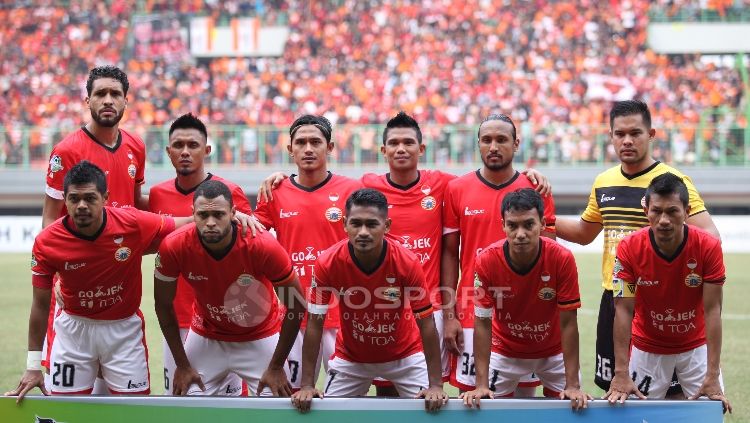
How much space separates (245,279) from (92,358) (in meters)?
0.94

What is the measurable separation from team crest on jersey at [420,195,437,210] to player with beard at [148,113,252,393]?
3.43 ft

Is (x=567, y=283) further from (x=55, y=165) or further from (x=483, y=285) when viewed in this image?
(x=55, y=165)

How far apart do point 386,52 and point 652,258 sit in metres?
21.4

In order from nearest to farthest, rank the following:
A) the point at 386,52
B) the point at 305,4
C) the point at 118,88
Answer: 1. the point at 118,88
2. the point at 386,52
3. the point at 305,4

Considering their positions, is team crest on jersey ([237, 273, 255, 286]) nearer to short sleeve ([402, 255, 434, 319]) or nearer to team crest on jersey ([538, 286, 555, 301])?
short sleeve ([402, 255, 434, 319])

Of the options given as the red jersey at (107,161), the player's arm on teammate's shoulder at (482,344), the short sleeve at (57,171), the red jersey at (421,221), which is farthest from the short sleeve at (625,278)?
the short sleeve at (57,171)

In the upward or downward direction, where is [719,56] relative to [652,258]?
upward

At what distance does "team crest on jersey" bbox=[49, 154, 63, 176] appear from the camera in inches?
204

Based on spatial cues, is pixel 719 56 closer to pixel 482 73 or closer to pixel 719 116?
pixel 719 116

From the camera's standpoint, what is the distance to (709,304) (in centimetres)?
451

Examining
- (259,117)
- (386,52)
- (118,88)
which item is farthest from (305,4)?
(118,88)

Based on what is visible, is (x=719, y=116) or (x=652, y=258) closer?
(x=652, y=258)

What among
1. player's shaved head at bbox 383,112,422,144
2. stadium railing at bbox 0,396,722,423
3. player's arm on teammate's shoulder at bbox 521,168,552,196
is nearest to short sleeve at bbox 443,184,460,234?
player's shaved head at bbox 383,112,422,144

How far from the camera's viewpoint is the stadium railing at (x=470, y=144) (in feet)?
60.7
